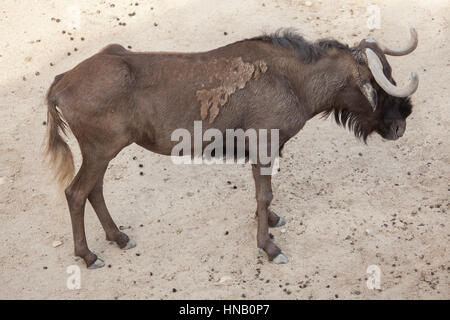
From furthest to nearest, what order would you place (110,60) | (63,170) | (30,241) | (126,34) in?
(126,34), (30,241), (63,170), (110,60)

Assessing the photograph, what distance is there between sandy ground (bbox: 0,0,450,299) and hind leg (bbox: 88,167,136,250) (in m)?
0.14

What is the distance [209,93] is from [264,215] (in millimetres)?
1684

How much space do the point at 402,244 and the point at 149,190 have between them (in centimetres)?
351

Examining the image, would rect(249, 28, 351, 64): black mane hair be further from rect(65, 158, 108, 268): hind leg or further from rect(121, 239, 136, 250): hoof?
rect(121, 239, 136, 250): hoof

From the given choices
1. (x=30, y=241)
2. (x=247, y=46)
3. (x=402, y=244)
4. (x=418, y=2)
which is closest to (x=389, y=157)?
(x=402, y=244)

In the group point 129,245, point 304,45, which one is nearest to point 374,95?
point 304,45

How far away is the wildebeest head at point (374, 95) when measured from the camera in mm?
6645

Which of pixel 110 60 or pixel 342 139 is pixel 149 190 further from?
pixel 342 139

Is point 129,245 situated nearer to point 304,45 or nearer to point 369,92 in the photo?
point 304,45

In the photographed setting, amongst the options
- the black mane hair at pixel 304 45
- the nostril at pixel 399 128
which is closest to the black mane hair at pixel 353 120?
the nostril at pixel 399 128

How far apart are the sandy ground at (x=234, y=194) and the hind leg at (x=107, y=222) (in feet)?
0.46

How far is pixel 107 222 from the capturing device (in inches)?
299

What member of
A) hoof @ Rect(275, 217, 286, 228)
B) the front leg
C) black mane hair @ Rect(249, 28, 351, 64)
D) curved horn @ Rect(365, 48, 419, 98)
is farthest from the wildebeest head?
hoof @ Rect(275, 217, 286, 228)

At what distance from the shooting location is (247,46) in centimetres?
704
